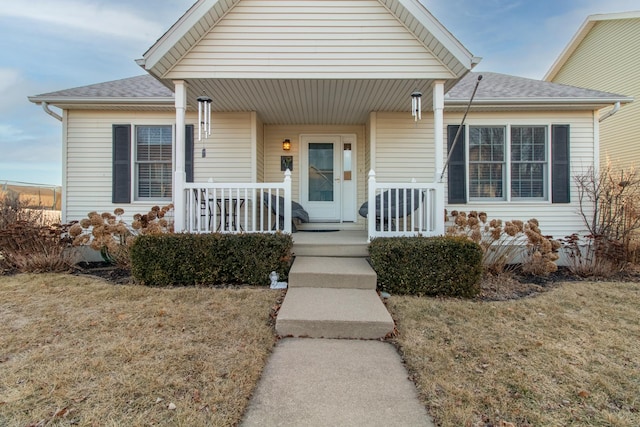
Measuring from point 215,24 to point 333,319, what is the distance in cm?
448

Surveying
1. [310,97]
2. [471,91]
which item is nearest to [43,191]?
[310,97]

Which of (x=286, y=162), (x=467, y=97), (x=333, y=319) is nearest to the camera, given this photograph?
(x=333, y=319)

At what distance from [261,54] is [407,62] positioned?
7.16 feet

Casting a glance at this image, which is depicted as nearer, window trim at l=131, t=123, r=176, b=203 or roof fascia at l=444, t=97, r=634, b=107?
roof fascia at l=444, t=97, r=634, b=107

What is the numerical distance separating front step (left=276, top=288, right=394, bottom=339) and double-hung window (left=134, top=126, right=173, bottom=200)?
4616mm

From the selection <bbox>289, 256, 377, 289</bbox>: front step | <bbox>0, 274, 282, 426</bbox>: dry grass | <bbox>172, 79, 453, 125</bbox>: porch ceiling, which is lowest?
<bbox>0, 274, 282, 426</bbox>: dry grass

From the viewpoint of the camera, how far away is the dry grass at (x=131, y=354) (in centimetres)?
195

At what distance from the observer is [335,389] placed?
2250mm

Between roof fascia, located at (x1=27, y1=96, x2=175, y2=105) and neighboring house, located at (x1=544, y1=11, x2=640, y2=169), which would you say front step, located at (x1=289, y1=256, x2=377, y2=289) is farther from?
neighboring house, located at (x1=544, y1=11, x2=640, y2=169)

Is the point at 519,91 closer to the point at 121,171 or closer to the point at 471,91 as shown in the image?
the point at 471,91

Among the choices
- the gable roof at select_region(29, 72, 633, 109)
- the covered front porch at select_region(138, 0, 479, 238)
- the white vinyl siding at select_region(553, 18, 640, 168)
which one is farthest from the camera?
the white vinyl siding at select_region(553, 18, 640, 168)

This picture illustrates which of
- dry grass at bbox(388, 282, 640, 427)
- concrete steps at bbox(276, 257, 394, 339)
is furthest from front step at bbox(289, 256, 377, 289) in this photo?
dry grass at bbox(388, 282, 640, 427)

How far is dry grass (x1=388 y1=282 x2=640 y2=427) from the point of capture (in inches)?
80.0

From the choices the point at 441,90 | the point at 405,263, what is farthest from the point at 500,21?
the point at 405,263
